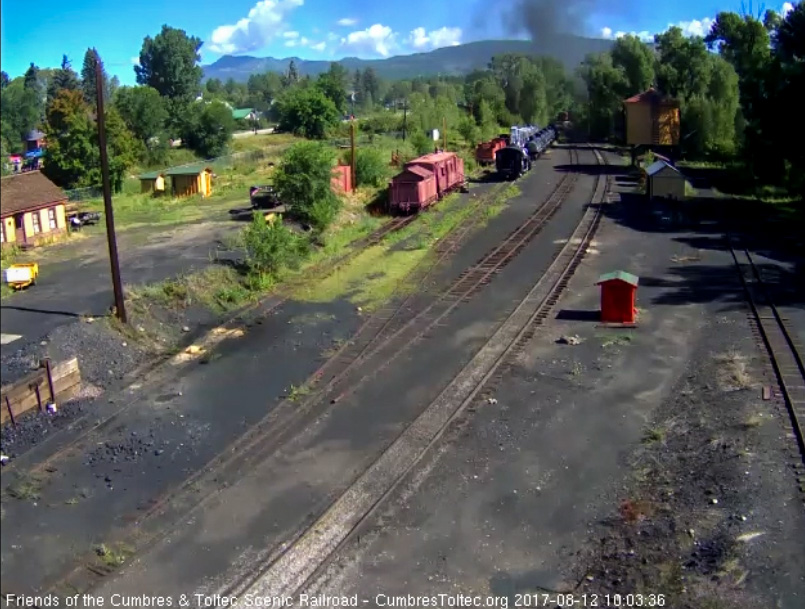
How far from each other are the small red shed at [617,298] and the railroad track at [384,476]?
150 cm

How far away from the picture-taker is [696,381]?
14.9 m

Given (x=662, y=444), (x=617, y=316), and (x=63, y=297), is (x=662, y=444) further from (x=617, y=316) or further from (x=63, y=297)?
(x=63, y=297)

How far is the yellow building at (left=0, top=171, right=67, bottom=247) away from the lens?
2223 centimetres

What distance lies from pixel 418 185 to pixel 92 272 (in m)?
15.0

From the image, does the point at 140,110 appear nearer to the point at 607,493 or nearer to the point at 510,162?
the point at 510,162

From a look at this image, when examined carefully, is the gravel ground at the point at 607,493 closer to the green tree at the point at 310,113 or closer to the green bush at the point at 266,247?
the green bush at the point at 266,247

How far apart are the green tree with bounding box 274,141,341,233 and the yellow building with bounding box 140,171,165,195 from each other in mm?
13917

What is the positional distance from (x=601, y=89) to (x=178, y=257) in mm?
56351

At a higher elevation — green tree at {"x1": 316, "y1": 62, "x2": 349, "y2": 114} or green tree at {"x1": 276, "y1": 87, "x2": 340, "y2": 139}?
green tree at {"x1": 316, "y1": 62, "x2": 349, "y2": 114}

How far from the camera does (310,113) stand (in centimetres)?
7188

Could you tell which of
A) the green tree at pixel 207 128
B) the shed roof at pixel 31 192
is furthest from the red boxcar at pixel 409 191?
the green tree at pixel 207 128

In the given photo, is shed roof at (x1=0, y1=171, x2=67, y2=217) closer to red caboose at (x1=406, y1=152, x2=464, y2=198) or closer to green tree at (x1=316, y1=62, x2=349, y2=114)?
red caboose at (x1=406, y1=152, x2=464, y2=198)

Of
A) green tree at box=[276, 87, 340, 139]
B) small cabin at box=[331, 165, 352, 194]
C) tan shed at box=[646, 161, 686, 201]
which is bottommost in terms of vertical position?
tan shed at box=[646, 161, 686, 201]

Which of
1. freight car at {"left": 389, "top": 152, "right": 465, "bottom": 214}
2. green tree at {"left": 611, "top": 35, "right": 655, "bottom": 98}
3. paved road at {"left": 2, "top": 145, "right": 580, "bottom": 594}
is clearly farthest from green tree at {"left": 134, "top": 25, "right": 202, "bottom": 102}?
paved road at {"left": 2, "top": 145, "right": 580, "bottom": 594}
